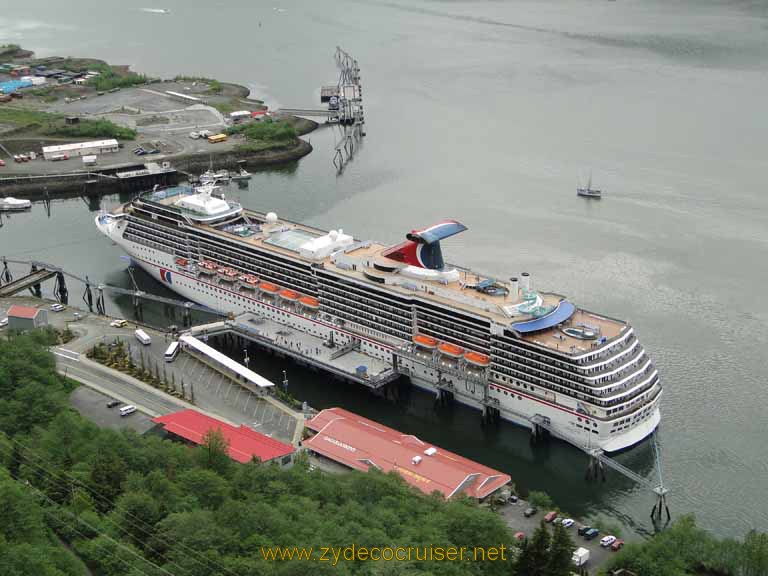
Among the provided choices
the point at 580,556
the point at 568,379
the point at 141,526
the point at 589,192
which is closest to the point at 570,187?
the point at 589,192

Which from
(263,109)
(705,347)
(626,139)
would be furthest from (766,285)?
(263,109)

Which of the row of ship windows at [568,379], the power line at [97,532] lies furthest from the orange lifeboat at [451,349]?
the power line at [97,532]

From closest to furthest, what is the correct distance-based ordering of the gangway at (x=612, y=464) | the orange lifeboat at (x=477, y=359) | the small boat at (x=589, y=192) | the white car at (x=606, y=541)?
1. the white car at (x=606, y=541)
2. the gangway at (x=612, y=464)
3. the orange lifeboat at (x=477, y=359)
4. the small boat at (x=589, y=192)

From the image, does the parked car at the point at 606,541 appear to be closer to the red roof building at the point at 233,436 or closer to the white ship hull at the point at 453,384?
the white ship hull at the point at 453,384

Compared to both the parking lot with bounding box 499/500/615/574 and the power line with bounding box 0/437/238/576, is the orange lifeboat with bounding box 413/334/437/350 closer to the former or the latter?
the parking lot with bounding box 499/500/615/574

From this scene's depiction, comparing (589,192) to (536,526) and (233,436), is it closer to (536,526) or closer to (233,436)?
(536,526)

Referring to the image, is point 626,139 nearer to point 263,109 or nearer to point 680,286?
point 680,286
